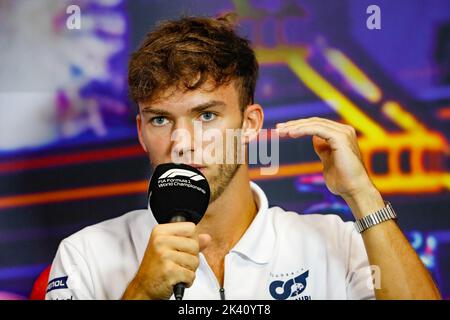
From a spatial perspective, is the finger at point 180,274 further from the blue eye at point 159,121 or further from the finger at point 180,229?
the blue eye at point 159,121

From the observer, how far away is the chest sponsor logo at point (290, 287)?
1895mm

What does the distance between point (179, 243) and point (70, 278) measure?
63 cm

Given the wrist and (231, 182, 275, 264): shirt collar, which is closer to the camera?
the wrist

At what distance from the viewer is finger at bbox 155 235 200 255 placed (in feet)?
4.35

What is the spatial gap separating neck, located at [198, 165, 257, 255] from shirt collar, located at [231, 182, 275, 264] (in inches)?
2.3

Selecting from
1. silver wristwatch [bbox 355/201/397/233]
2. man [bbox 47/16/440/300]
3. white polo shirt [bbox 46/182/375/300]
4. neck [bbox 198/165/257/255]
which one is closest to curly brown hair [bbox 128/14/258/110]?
man [bbox 47/16/440/300]

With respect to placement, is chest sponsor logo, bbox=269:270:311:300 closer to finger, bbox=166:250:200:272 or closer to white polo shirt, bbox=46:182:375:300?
white polo shirt, bbox=46:182:375:300

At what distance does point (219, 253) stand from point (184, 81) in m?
0.51

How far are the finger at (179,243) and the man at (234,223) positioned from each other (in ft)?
1.30

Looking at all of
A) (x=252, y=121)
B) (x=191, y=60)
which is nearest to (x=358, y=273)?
(x=252, y=121)

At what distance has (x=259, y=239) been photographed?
1.93 m

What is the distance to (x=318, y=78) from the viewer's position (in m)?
2.18

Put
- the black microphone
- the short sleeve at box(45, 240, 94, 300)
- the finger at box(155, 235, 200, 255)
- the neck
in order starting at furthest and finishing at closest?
1. the neck
2. the short sleeve at box(45, 240, 94, 300)
3. the black microphone
4. the finger at box(155, 235, 200, 255)

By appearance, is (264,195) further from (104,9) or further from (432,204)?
(104,9)
